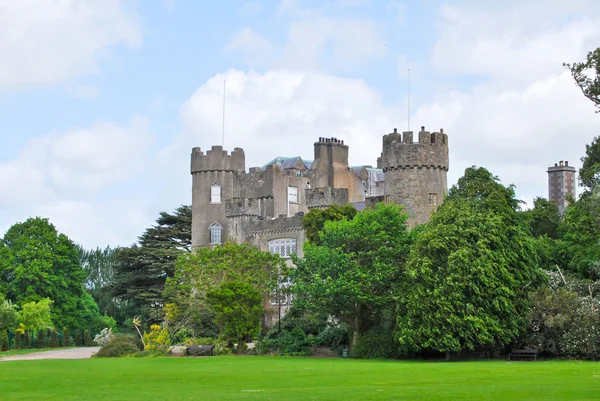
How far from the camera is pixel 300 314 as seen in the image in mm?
56250

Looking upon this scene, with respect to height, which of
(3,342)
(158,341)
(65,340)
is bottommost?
(65,340)

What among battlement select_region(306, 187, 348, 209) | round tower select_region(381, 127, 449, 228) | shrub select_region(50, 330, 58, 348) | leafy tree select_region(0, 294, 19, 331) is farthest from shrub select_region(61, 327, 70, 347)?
round tower select_region(381, 127, 449, 228)

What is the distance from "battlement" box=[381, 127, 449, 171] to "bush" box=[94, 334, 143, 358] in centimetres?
1827

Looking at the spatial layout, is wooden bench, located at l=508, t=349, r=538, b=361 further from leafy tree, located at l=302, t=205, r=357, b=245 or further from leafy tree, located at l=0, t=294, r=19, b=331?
leafy tree, located at l=0, t=294, r=19, b=331

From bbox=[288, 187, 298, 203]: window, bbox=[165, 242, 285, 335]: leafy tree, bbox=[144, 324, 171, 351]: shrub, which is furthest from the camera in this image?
bbox=[288, 187, 298, 203]: window

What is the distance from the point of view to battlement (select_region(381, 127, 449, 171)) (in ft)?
187

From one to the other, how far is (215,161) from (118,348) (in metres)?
20.7

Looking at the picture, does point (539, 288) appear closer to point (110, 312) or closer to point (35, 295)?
point (35, 295)

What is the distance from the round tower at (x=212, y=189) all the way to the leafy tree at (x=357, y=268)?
63.8 feet

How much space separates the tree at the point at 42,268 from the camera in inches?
2842

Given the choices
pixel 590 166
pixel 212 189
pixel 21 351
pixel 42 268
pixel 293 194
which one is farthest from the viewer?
pixel 42 268

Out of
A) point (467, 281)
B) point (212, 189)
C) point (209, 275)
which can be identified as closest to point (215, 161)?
point (212, 189)

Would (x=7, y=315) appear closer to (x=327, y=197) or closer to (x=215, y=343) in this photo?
(x=215, y=343)

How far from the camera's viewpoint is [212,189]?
226ft
